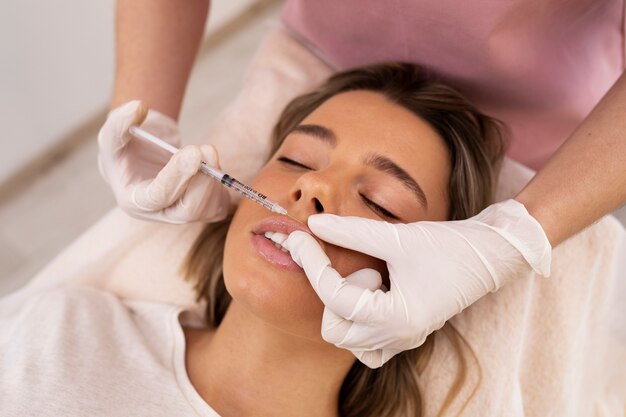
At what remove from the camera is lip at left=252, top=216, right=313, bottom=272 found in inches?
41.3

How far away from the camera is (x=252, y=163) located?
161 centimetres

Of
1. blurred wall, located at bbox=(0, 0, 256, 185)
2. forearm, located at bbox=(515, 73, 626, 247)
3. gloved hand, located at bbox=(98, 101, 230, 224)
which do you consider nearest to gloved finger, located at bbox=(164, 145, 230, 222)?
gloved hand, located at bbox=(98, 101, 230, 224)

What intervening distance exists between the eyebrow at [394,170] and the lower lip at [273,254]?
237 millimetres

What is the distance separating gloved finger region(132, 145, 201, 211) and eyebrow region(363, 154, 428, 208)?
325 millimetres

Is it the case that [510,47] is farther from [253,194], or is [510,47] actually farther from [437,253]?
[253,194]

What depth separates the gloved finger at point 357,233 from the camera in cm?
101

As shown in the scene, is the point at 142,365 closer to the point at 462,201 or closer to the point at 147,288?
the point at 147,288

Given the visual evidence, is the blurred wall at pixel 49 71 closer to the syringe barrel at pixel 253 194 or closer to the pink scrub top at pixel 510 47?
the pink scrub top at pixel 510 47

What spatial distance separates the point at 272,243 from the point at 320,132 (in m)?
0.26

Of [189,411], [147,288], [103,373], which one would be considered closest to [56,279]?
[147,288]

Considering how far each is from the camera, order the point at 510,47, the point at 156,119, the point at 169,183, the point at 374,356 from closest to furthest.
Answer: the point at 374,356, the point at 169,183, the point at 510,47, the point at 156,119

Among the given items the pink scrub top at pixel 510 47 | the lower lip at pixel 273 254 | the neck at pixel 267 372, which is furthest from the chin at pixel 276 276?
the pink scrub top at pixel 510 47

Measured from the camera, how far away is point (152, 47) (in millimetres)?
1501

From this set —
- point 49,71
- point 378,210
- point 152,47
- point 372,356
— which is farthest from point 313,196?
point 49,71
